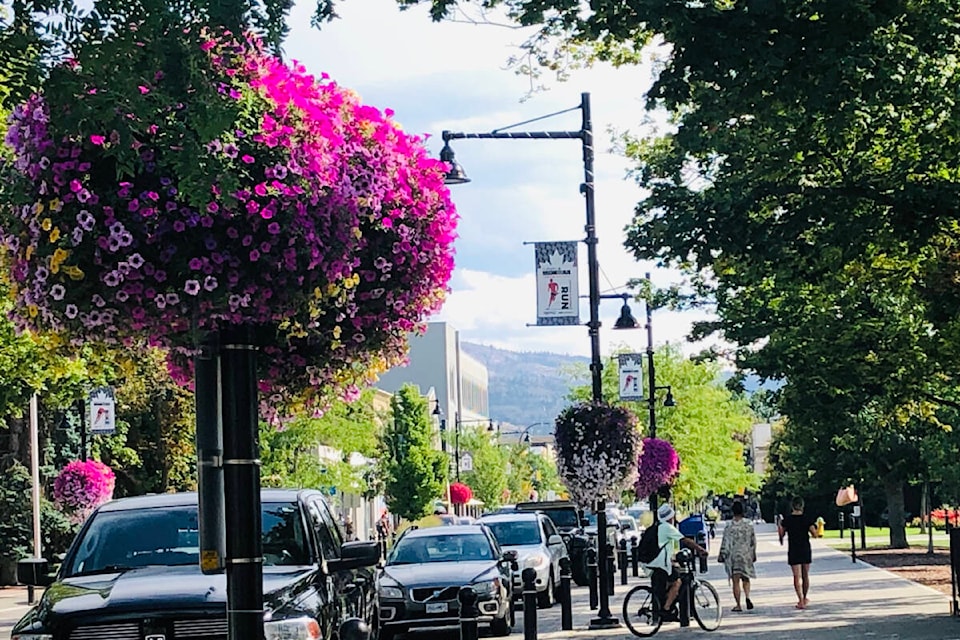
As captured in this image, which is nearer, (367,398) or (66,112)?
(66,112)

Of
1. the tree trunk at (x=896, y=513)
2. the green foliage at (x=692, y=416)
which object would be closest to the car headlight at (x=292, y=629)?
the tree trunk at (x=896, y=513)

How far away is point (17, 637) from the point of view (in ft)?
31.0

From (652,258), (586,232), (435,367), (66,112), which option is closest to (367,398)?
(586,232)

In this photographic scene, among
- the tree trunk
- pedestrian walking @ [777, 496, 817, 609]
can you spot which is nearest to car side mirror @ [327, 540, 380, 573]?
pedestrian walking @ [777, 496, 817, 609]

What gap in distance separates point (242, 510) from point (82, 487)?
32.3m

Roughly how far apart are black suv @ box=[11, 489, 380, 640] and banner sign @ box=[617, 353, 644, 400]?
88.6 feet

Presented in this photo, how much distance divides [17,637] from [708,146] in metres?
7.31

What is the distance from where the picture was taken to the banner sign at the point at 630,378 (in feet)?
129

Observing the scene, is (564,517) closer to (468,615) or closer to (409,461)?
(468,615)

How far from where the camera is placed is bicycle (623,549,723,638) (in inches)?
811

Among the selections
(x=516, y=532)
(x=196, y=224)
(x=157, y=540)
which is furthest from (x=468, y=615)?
(x=516, y=532)

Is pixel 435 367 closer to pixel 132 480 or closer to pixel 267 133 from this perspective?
pixel 132 480

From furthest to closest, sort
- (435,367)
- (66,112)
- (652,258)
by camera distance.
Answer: (435,367)
(652,258)
(66,112)

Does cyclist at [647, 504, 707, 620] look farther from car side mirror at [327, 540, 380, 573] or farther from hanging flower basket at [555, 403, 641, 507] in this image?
car side mirror at [327, 540, 380, 573]
